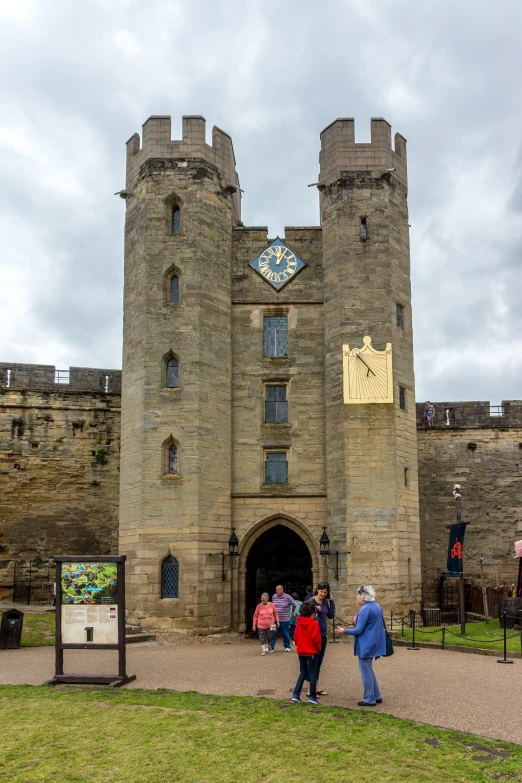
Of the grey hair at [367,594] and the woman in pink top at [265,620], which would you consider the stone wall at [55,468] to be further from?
the grey hair at [367,594]

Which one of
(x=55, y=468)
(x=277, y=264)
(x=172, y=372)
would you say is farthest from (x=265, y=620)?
(x=55, y=468)

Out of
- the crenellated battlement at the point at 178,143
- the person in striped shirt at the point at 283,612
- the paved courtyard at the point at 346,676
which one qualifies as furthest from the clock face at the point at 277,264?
the paved courtyard at the point at 346,676

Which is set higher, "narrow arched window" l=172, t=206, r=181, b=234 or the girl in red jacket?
"narrow arched window" l=172, t=206, r=181, b=234

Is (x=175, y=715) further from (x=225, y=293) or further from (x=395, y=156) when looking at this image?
(x=395, y=156)

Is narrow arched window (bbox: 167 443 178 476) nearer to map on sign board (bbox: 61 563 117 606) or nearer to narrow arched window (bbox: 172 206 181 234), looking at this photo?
narrow arched window (bbox: 172 206 181 234)

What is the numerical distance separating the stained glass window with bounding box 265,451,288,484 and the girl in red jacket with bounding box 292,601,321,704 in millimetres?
11520

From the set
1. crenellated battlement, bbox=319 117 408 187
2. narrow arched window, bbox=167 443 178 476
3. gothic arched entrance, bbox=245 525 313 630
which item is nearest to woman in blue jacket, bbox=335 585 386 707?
narrow arched window, bbox=167 443 178 476

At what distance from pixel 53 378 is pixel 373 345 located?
1155 centimetres

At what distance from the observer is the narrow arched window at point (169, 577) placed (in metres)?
19.3

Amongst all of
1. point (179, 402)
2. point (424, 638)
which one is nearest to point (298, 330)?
point (179, 402)

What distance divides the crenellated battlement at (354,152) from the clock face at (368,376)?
5.22m

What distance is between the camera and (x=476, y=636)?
16.3m

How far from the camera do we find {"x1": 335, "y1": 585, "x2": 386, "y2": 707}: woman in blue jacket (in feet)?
30.5

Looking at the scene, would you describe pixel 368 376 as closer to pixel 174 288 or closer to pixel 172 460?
pixel 172 460
